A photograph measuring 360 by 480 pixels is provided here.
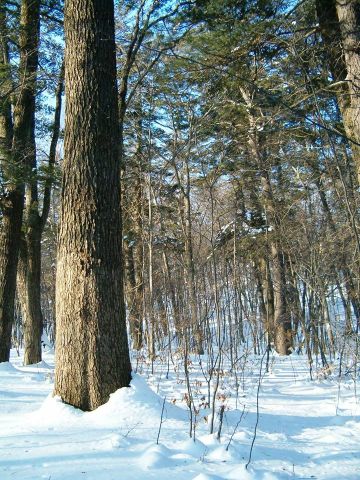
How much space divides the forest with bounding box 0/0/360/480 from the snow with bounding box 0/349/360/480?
0.09 meters

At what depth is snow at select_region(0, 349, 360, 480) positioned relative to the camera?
2.76 metres

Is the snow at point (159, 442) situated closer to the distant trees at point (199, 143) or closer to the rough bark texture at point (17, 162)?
the distant trees at point (199, 143)

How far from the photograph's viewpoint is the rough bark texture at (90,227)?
158 inches

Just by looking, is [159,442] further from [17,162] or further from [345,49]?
[17,162]

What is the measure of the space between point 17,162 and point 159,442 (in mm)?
5999

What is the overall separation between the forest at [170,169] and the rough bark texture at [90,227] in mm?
14

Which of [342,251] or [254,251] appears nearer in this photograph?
[342,251]

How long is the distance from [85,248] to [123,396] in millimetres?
1457

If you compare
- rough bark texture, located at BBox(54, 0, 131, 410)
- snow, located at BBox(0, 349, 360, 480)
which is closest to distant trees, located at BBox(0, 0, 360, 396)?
rough bark texture, located at BBox(54, 0, 131, 410)

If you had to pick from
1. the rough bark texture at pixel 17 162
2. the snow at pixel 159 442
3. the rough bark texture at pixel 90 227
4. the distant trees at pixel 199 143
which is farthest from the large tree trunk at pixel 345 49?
the rough bark texture at pixel 17 162

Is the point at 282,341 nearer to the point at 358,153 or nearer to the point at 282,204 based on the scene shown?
the point at 282,204

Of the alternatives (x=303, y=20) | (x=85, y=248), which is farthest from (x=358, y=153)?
(x=85, y=248)

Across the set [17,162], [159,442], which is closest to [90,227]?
[159,442]

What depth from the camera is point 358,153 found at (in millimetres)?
5457
